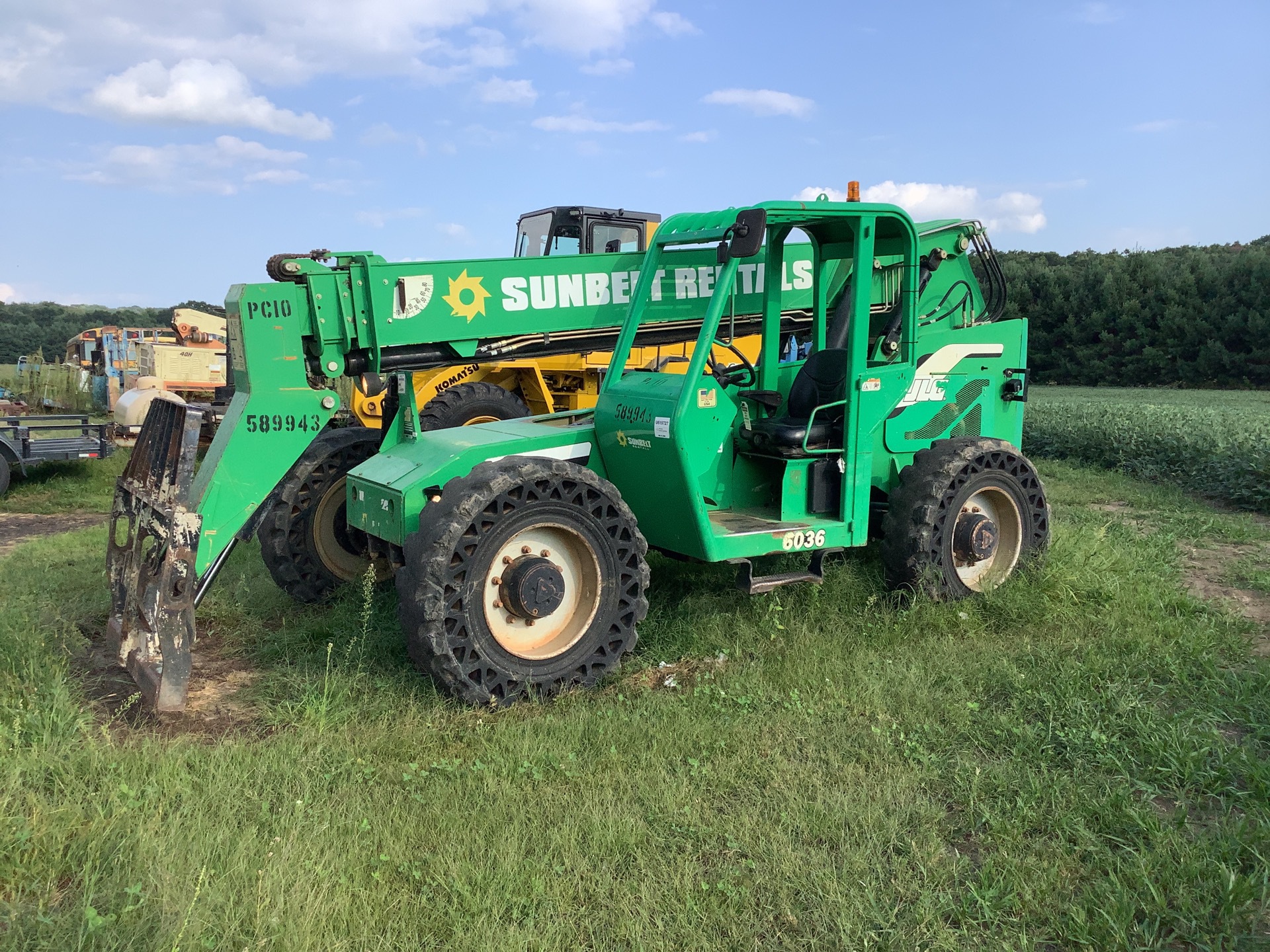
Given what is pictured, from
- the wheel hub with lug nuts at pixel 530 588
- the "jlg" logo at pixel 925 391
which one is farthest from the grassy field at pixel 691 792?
the "jlg" logo at pixel 925 391

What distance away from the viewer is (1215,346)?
31.9 m

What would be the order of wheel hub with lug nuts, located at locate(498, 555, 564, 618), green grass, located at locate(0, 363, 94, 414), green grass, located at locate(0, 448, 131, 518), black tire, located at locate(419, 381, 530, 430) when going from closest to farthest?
wheel hub with lug nuts, located at locate(498, 555, 564, 618)
black tire, located at locate(419, 381, 530, 430)
green grass, located at locate(0, 448, 131, 518)
green grass, located at locate(0, 363, 94, 414)

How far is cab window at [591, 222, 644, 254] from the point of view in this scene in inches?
436

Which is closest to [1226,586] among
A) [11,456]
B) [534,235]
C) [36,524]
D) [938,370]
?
[938,370]

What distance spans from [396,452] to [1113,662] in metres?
4.18

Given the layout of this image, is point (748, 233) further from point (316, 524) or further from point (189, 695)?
point (189, 695)

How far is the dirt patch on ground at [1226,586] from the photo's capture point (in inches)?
247

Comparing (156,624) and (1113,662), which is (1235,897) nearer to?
(1113,662)

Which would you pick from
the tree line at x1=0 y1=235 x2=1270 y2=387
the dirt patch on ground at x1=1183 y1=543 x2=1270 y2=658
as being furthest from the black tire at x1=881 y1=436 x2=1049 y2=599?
the tree line at x1=0 y1=235 x2=1270 y2=387

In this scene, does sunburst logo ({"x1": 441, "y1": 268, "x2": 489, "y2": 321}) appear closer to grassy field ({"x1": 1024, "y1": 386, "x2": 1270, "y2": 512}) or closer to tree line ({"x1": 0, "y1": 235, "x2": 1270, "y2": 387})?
grassy field ({"x1": 1024, "y1": 386, "x2": 1270, "y2": 512})

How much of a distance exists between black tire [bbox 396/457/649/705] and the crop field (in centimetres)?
21

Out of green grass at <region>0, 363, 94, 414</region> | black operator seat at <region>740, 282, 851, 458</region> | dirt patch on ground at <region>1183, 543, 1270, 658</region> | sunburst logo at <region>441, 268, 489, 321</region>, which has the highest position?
sunburst logo at <region>441, 268, 489, 321</region>

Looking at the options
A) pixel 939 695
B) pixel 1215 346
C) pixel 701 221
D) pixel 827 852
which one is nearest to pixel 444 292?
pixel 701 221

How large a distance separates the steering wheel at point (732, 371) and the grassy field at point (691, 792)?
1383 millimetres
